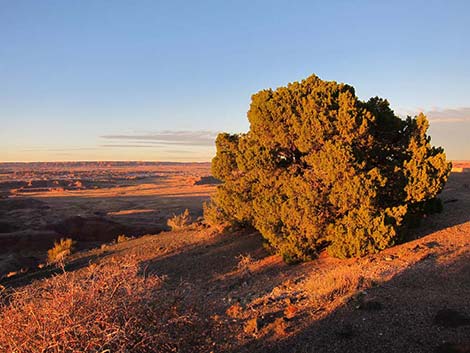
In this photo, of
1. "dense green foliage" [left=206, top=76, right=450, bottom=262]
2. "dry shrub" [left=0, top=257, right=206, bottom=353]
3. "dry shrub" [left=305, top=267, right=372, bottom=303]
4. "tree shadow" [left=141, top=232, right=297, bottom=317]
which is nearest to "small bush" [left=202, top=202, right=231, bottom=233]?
"tree shadow" [left=141, top=232, right=297, bottom=317]

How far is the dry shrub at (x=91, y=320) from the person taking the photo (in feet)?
15.1

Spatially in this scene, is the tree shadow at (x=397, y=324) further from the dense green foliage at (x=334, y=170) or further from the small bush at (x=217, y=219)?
the small bush at (x=217, y=219)

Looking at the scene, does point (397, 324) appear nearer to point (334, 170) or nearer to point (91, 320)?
point (91, 320)

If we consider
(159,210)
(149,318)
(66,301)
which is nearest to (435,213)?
(149,318)

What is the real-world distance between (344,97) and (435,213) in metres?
6.25

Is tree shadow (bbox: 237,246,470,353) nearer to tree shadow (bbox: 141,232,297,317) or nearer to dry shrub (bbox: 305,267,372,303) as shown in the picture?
dry shrub (bbox: 305,267,372,303)

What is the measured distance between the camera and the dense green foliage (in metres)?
11.8

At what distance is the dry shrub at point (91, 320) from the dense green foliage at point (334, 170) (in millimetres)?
6953

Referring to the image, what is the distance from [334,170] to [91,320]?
29.8 ft

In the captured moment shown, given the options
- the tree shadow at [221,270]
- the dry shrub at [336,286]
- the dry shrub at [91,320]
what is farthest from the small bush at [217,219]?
the dry shrub at [91,320]

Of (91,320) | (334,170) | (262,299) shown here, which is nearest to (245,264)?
(262,299)

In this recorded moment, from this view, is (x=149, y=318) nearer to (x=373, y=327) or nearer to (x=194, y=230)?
(x=373, y=327)

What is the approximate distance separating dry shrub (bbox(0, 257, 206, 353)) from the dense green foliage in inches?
274

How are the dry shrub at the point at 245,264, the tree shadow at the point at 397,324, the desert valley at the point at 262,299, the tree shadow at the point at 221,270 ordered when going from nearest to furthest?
the desert valley at the point at 262,299, the tree shadow at the point at 397,324, the tree shadow at the point at 221,270, the dry shrub at the point at 245,264
